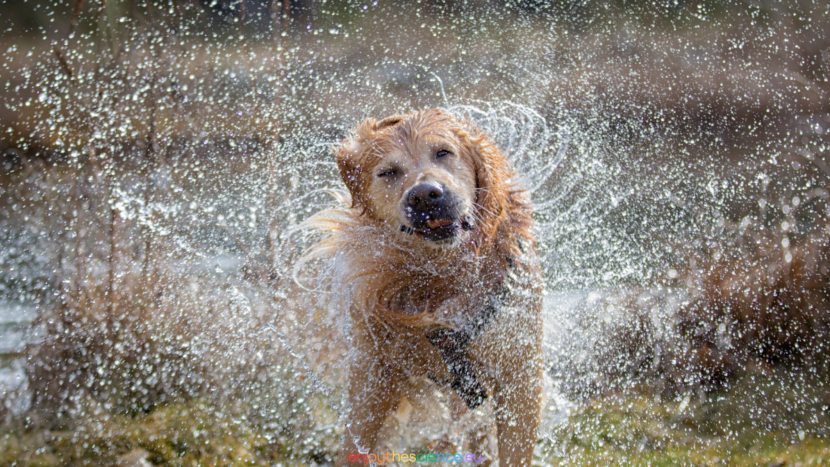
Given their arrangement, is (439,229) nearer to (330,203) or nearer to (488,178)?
(488,178)

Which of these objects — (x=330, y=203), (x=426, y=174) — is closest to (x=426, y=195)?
(x=426, y=174)

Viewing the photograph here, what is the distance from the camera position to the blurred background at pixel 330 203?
3.14 meters

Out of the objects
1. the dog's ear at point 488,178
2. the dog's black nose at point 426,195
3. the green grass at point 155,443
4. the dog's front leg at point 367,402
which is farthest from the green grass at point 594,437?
the dog's black nose at point 426,195

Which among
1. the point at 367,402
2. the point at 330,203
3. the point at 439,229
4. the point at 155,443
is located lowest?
the point at 155,443

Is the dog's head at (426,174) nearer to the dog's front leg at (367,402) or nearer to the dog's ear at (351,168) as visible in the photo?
the dog's ear at (351,168)

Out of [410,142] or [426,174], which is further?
[410,142]

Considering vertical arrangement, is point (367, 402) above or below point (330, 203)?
below

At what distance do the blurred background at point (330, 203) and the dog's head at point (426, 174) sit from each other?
1.59ft

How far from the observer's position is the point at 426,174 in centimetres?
226

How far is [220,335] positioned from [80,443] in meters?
1.08

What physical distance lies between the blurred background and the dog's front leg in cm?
27

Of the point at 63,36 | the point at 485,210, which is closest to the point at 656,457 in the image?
the point at 485,210

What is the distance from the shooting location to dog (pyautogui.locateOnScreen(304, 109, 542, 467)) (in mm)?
2350

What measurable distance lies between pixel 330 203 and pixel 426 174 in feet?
3.32
